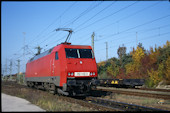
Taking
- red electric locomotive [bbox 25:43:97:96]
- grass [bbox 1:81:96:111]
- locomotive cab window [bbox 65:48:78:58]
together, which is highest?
locomotive cab window [bbox 65:48:78:58]

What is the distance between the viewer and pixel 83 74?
12562 millimetres

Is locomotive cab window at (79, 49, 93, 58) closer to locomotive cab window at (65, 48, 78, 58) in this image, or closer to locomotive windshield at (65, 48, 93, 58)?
locomotive windshield at (65, 48, 93, 58)

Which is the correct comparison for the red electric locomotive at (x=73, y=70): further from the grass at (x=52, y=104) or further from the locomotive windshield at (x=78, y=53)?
the grass at (x=52, y=104)

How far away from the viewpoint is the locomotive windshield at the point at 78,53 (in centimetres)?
1287

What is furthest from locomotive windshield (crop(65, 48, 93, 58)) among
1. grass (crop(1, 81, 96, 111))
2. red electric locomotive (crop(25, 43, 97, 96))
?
grass (crop(1, 81, 96, 111))

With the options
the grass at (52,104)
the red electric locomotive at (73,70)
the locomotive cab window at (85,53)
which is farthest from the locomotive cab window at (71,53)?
the grass at (52,104)

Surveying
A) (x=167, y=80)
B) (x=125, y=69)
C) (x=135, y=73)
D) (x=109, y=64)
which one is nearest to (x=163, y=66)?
(x=167, y=80)

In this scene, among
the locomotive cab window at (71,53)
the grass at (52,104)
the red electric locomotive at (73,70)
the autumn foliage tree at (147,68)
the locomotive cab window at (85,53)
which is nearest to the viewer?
the grass at (52,104)

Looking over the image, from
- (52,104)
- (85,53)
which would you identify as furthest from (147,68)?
(52,104)

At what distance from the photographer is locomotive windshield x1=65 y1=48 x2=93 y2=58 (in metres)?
12.9

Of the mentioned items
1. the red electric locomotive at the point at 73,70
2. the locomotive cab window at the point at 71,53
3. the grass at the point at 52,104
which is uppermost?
the locomotive cab window at the point at 71,53

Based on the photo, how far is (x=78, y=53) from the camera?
13.2m

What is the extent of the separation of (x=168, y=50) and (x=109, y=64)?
46.8 feet

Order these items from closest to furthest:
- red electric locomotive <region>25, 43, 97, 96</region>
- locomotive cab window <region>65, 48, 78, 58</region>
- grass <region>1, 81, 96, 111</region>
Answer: grass <region>1, 81, 96, 111</region>
red electric locomotive <region>25, 43, 97, 96</region>
locomotive cab window <region>65, 48, 78, 58</region>
